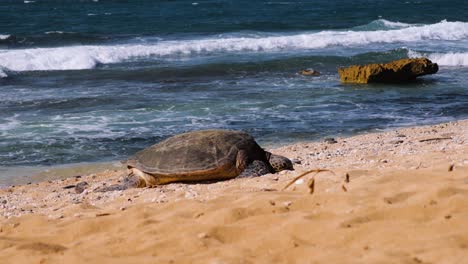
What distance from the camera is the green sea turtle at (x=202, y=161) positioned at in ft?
23.1

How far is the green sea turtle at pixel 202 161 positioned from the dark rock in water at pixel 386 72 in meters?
9.51

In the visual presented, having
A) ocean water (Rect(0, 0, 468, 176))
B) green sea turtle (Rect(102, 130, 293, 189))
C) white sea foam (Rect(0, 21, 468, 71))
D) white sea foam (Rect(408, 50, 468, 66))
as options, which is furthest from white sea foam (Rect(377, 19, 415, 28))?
green sea turtle (Rect(102, 130, 293, 189))

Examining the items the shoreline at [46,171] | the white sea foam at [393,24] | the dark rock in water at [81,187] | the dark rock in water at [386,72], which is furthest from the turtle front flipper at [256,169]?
the white sea foam at [393,24]

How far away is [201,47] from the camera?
25.5 m

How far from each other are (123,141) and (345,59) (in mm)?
11904

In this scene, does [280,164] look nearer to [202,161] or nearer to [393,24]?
[202,161]

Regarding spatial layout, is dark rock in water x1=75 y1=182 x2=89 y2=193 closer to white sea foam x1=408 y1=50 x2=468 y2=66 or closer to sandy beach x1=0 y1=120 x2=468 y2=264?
sandy beach x1=0 y1=120 x2=468 y2=264

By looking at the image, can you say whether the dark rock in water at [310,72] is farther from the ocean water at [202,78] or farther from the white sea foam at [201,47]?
the white sea foam at [201,47]

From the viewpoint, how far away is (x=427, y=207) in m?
4.12

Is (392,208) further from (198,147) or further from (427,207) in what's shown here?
(198,147)

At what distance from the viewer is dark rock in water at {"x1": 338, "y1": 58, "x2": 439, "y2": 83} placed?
16.4 meters

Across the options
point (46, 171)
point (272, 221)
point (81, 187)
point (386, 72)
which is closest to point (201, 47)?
point (386, 72)

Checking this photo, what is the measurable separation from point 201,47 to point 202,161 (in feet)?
61.7

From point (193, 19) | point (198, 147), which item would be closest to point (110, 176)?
point (198, 147)
